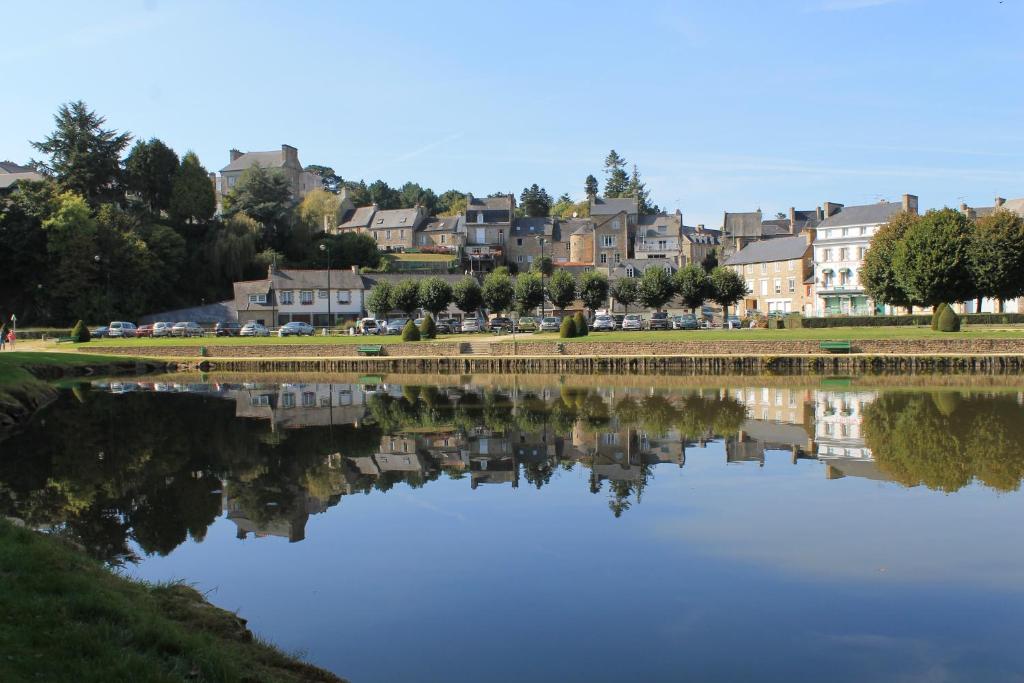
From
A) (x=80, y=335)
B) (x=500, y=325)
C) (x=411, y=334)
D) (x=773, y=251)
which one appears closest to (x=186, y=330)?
(x=80, y=335)

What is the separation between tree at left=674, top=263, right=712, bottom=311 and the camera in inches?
3159

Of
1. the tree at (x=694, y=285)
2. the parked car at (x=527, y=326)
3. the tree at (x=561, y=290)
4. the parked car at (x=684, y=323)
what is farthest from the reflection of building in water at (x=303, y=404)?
the tree at (x=694, y=285)

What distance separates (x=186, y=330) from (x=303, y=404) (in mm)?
38940

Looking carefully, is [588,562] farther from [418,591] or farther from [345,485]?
[345,485]

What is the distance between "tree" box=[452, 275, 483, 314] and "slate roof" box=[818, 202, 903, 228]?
34833 mm

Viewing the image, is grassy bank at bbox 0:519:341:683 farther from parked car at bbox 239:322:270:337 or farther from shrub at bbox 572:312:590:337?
parked car at bbox 239:322:270:337

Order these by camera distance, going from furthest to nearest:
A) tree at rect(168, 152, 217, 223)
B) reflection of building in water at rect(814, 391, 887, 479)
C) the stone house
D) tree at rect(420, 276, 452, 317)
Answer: the stone house → tree at rect(168, 152, 217, 223) → tree at rect(420, 276, 452, 317) → reflection of building in water at rect(814, 391, 887, 479)

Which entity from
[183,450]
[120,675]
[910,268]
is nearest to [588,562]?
[120,675]

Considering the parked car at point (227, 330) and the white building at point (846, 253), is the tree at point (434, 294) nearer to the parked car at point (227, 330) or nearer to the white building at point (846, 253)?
the parked car at point (227, 330)

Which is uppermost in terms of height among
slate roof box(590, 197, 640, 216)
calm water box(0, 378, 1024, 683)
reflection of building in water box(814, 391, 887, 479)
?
slate roof box(590, 197, 640, 216)

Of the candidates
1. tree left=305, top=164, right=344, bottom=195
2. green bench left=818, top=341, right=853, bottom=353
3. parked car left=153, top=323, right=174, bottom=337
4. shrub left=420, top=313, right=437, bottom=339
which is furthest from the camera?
tree left=305, top=164, right=344, bottom=195

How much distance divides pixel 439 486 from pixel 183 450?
9163mm

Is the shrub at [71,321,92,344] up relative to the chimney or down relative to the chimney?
down

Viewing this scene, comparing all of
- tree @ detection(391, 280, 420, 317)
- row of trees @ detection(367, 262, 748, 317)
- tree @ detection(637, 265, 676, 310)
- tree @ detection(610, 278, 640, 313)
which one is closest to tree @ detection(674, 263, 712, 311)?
row of trees @ detection(367, 262, 748, 317)
